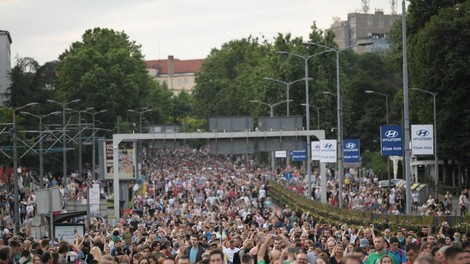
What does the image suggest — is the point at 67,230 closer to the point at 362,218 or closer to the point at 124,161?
the point at 362,218

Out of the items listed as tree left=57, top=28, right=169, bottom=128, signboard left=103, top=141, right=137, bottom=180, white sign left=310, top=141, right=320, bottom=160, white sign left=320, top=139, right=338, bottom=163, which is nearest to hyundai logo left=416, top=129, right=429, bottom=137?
white sign left=320, top=139, right=338, bottom=163

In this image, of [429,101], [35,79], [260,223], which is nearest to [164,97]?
[35,79]

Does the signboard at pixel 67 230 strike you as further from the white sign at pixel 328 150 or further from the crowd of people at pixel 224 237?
the white sign at pixel 328 150

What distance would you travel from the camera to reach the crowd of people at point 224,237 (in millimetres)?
18500

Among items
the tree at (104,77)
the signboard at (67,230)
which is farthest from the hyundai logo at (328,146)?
the tree at (104,77)

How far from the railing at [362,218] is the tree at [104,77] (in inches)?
2271

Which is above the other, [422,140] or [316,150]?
[422,140]

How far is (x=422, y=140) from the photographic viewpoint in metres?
47.1

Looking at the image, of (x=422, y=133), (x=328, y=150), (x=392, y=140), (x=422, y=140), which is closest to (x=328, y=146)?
(x=328, y=150)

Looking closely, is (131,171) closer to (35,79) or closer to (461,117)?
(461,117)

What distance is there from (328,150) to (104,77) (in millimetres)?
75023

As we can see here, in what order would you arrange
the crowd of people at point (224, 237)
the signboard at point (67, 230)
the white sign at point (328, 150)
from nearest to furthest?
the crowd of people at point (224, 237) < the signboard at point (67, 230) < the white sign at point (328, 150)

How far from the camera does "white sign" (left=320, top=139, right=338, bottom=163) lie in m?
53.5

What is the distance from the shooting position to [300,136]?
68.2 meters
